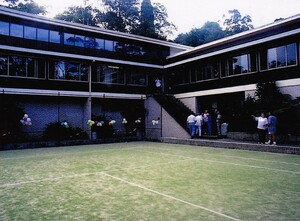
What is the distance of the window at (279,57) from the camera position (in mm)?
18062

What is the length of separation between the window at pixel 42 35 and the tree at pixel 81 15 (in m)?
18.0

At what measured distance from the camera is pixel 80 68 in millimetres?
24609

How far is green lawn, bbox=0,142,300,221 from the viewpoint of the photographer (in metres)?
4.87

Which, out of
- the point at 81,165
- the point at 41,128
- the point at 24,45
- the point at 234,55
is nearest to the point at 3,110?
the point at 41,128

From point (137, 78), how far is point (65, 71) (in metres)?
7.70

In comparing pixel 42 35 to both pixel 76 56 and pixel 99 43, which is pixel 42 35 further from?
pixel 99 43

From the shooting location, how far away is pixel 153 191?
21.0ft

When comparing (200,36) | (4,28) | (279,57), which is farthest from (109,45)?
(200,36)

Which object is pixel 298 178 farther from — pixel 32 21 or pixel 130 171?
pixel 32 21

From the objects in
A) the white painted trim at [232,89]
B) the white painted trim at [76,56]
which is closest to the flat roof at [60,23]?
the white painted trim at [76,56]

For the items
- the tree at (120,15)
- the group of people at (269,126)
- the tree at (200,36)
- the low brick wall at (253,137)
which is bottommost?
the low brick wall at (253,137)

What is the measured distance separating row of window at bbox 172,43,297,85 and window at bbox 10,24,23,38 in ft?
49.6

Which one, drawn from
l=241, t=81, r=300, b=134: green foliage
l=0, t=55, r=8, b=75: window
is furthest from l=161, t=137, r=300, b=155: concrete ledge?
l=0, t=55, r=8, b=75: window

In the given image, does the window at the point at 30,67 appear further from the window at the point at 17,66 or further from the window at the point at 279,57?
the window at the point at 279,57
